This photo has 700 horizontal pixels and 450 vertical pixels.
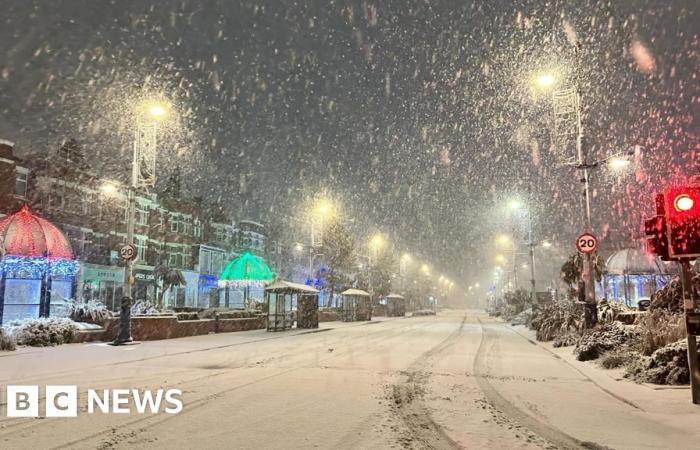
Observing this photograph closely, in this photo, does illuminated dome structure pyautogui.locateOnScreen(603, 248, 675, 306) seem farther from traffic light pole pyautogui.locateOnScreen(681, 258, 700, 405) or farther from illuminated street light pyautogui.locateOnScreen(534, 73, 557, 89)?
traffic light pole pyautogui.locateOnScreen(681, 258, 700, 405)

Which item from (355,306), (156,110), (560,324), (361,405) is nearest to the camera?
(361,405)

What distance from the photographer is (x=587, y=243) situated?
1783cm

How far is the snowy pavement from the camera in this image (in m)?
6.54

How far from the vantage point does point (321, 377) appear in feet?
39.1

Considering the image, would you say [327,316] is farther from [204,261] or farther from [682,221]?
[682,221]

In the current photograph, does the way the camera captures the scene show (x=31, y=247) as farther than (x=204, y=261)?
No

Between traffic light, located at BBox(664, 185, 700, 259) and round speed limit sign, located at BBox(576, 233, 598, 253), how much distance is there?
9243 millimetres

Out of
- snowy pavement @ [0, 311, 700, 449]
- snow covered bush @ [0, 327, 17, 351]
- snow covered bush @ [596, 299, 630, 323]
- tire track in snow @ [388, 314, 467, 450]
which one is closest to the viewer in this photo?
tire track in snow @ [388, 314, 467, 450]

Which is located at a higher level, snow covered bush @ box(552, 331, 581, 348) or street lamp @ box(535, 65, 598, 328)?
street lamp @ box(535, 65, 598, 328)

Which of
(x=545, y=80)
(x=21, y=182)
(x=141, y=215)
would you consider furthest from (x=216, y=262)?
(x=545, y=80)

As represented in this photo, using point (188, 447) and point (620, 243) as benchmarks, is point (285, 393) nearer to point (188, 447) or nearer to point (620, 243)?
point (188, 447)

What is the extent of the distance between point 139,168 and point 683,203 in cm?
1846

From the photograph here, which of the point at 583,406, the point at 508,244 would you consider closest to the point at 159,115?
the point at 583,406

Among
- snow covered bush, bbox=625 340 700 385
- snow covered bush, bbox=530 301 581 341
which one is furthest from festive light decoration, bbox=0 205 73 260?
snow covered bush, bbox=625 340 700 385
